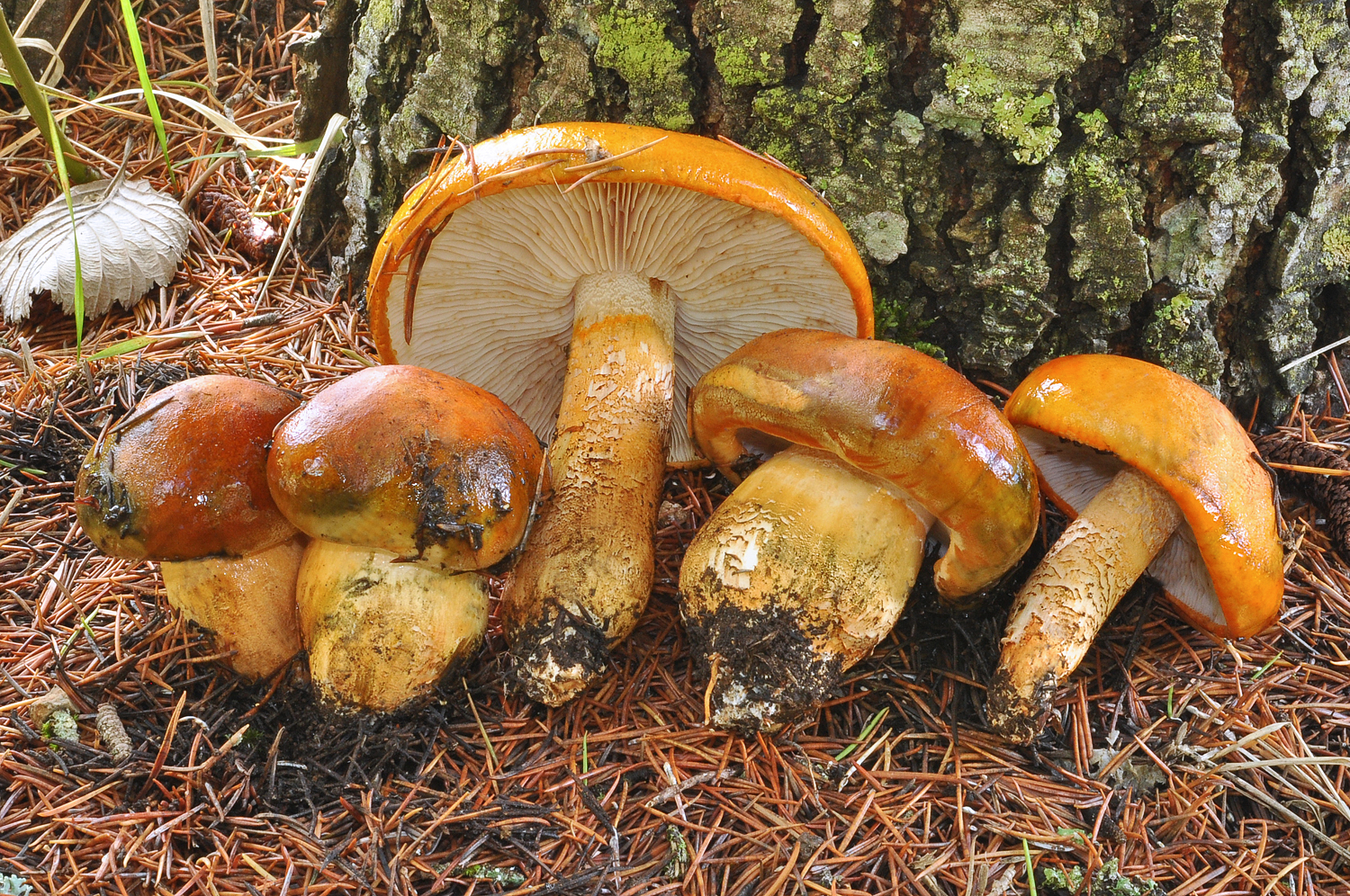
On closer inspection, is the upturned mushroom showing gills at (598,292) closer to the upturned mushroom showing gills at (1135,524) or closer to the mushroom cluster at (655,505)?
the mushroom cluster at (655,505)

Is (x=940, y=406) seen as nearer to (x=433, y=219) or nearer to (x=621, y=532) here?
(x=621, y=532)

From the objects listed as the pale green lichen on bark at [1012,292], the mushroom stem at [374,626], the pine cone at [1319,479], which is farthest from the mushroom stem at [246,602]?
the pine cone at [1319,479]

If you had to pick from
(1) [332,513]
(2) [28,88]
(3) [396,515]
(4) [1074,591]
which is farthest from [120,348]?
(4) [1074,591]

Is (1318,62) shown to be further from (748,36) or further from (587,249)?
(587,249)

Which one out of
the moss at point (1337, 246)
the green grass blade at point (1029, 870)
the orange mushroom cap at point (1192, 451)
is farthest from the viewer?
the moss at point (1337, 246)

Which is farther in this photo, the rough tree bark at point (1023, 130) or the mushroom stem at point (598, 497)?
the rough tree bark at point (1023, 130)

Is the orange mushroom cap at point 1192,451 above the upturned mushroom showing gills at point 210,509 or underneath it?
above

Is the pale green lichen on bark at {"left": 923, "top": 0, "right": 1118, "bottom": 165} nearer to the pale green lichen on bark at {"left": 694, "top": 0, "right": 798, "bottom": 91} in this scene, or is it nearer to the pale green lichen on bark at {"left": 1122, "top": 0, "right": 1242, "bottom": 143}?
the pale green lichen on bark at {"left": 1122, "top": 0, "right": 1242, "bottom": 143}

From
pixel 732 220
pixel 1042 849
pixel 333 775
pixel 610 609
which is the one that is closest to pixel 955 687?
pixel 1042 849

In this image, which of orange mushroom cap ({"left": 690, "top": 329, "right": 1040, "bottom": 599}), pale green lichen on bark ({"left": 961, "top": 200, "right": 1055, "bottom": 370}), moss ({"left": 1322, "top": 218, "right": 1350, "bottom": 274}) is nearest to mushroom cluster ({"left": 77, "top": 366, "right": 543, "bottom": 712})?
orange mushroom cap ({"left": 690, "top": 329, "right": 1040, "bottom": 599})
